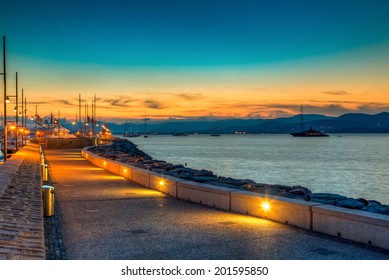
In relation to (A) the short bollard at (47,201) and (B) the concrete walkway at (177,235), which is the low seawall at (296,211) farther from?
(A) the short bollard at (47,201)

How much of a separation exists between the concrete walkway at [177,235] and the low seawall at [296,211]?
217 mm

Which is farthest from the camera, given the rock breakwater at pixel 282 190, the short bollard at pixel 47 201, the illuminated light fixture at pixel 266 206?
the rock breakwater at pixel 282 190

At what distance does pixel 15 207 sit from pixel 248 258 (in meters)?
4.33

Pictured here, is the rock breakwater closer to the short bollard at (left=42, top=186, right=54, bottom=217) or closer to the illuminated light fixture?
the illuminated light fixture

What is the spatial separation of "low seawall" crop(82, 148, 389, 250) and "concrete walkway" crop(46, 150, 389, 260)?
22 cm

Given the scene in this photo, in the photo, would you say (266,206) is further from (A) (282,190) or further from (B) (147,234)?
(A) (282,190)

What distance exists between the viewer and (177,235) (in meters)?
9.05

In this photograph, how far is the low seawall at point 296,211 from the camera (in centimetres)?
809

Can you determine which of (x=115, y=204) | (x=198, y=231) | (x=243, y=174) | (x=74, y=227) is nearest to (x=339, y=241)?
(x=198, y=231)

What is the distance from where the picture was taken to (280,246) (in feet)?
26.6

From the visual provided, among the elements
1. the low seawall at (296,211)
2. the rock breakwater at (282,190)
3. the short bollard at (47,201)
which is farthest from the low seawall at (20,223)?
the rock breakwater at (282,190)

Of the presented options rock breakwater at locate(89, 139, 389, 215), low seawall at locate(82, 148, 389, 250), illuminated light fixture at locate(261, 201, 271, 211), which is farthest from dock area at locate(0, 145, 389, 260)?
rock breakwater at locate(89, 139, 389, 215)

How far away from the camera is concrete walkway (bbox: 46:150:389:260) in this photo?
7684 millimetres

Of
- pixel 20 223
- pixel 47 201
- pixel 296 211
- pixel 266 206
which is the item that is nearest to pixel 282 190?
pixel 266 206
